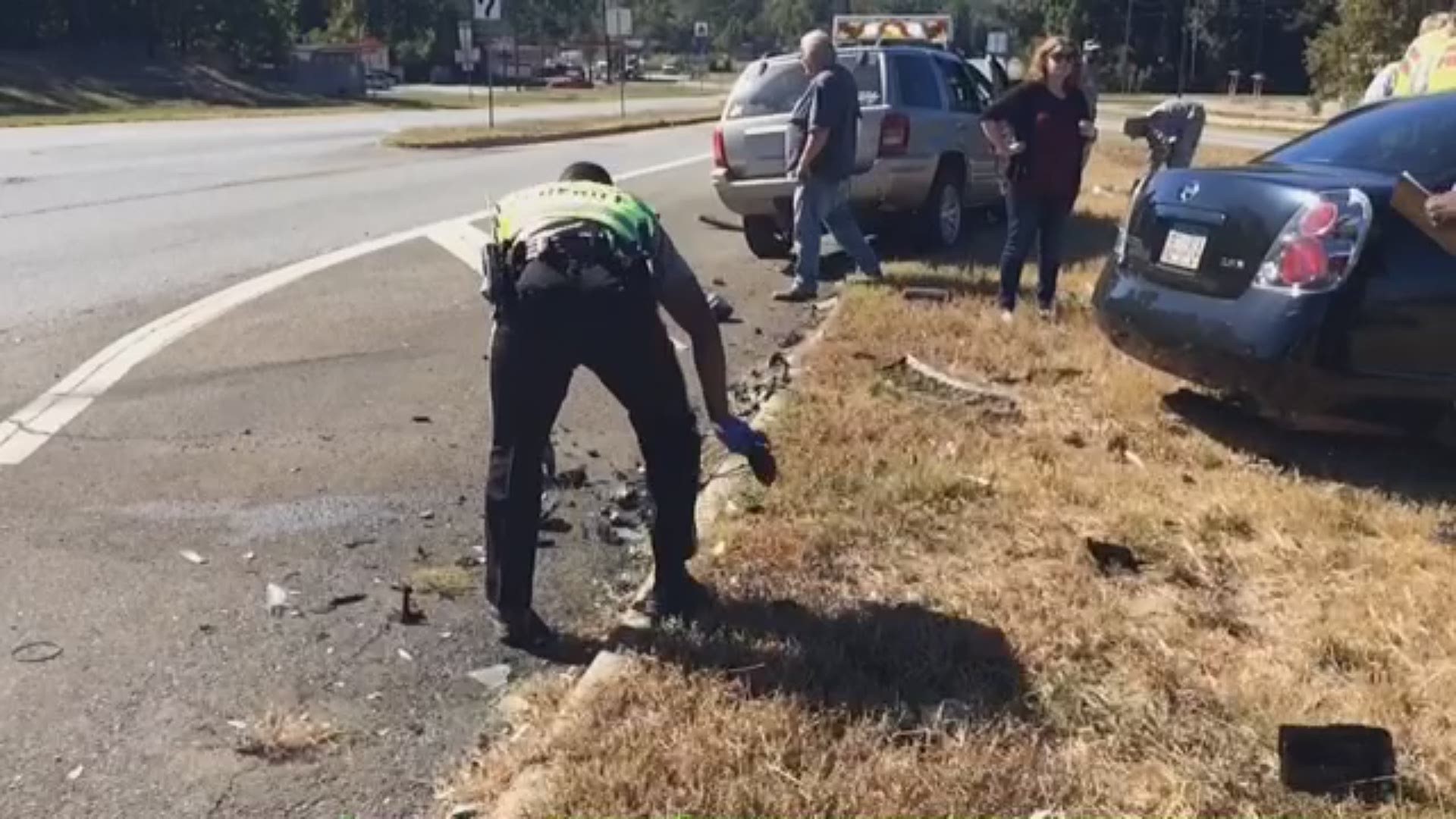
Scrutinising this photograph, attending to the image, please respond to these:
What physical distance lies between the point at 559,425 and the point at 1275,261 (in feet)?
10.3

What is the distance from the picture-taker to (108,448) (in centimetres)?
647

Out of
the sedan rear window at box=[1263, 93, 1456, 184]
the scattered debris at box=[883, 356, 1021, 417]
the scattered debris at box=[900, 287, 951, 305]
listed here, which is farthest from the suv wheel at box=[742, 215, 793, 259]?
the sedan rear window at box=[1263, 93, 1456, 184]

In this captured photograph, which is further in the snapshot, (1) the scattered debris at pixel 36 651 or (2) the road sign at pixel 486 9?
(2) the road sign at pixel 486 9

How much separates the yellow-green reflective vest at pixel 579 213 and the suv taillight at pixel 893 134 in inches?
320

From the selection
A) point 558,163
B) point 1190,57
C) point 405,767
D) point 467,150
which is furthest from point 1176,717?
point 1190,57

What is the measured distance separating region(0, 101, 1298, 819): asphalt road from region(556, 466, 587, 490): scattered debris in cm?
15

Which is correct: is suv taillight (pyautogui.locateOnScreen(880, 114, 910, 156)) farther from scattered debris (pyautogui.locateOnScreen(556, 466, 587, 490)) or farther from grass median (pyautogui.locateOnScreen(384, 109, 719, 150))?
grass median (pyautogui.locateOnScreen(384, 109, 719, 150))

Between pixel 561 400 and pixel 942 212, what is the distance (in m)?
8.99

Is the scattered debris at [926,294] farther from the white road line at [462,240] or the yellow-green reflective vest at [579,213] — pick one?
the yellow-green reflective vest at [579,213]

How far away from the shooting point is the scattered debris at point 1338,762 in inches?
133

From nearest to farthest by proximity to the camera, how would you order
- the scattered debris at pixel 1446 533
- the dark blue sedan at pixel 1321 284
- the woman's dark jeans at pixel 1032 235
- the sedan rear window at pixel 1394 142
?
1. the scattered debris at pixel 1446 533
2. the dark blue sedan at pixel 1321 284
3. the sedan rear window at pixel 1394 142
4. the woman's dark jeans at pixel 1032 235

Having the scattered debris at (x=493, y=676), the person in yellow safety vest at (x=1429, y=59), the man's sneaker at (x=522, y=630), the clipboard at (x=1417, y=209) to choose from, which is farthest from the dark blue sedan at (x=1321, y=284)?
the person in yellow safety vest at (x=1429, y=59)

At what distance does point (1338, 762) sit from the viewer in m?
3.40

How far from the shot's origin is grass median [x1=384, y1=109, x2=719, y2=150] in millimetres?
28938
